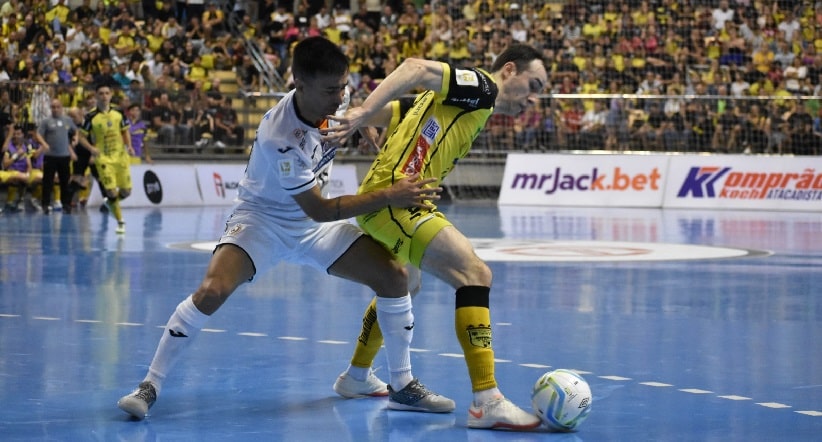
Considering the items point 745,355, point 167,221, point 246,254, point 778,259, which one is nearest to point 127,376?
point 246,254

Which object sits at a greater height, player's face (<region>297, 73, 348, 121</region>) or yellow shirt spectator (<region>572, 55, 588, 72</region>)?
player's face (<region>297, 73, 348, 121</region>)

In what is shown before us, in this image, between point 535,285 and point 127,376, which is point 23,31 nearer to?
point 535,285

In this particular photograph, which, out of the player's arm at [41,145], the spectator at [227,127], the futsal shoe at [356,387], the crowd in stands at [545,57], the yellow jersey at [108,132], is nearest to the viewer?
the futsal shoe at [356,387]

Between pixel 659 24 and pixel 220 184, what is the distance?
1113 cm

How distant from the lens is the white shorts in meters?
6.84

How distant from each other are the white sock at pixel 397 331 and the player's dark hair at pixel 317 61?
127 cm

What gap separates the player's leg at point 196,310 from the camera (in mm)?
6617

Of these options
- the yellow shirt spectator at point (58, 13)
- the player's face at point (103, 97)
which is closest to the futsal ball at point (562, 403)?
the player's face at point (103, 97)

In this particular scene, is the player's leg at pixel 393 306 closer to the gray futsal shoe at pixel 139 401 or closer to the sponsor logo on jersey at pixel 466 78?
the sponsor logo on jersey at pixel 466 78

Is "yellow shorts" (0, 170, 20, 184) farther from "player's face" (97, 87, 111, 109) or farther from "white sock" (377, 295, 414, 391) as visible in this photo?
"white sock" (377, 295, 414, 391)

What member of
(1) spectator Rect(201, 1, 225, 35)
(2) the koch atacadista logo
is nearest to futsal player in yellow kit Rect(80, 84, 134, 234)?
(2) the koch atacadista logo

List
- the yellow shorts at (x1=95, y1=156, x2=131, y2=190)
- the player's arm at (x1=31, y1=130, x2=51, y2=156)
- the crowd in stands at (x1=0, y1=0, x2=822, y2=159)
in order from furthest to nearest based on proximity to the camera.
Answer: the crowd in stands at (x1=0, y1=0, x2=822, y2=159), the player's arm at (x1=31, y1=130, x2=51, y2=156), the yellow shorts at (x1=95, y1=156, x2=131, y2=190)

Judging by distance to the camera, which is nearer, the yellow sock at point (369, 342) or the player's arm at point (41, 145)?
the yellow sock at point (369, 342)

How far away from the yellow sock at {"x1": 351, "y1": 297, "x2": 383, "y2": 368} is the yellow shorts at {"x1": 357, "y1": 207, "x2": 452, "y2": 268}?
0.61 metres
